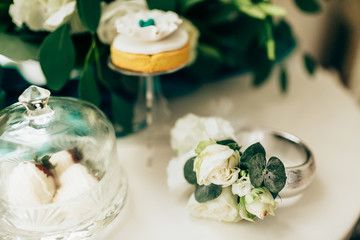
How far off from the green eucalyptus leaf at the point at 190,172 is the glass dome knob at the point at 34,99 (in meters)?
0.19

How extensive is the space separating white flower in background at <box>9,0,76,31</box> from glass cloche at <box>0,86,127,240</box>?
110 millimetres

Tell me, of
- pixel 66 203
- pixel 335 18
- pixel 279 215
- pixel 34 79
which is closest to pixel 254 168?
pixel 279 215

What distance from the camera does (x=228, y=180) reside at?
0.38 m

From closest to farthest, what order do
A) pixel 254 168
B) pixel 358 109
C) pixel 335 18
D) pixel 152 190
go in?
pixel 254 168, pixel 152 190, pixel 358 109, pixel 335 18

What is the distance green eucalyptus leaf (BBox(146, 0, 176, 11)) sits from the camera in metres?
0.49

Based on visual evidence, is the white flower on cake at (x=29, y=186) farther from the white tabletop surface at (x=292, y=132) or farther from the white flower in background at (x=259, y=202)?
the white flower in background at (x=259, y=202)

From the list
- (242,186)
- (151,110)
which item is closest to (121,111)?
(151,110)

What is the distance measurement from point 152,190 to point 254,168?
179 millimetres

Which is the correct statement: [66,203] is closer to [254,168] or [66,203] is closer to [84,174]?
[84,174]

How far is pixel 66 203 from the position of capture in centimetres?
38

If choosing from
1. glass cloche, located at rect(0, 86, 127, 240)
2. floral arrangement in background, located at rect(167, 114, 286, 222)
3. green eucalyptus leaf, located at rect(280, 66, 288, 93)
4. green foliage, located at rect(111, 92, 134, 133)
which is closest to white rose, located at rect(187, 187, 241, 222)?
floral arrangement in background, located at rect(167, 114, 286, 222)

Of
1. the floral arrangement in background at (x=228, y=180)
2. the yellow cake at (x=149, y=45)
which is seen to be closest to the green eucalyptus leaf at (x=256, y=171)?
the floral arrangement in background at (x=228, y=180)

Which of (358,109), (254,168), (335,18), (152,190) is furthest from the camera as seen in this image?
(335,18)

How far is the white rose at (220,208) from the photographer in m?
0.39
